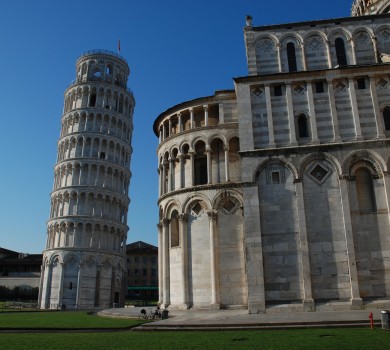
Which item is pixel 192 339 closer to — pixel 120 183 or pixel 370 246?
pixel 370 246

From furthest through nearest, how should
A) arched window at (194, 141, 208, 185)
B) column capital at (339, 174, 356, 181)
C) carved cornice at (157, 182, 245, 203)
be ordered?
arched window at (194, 141, 208, 185) → carved cornice at (157, 182, 245, 203) → column capital at (339, 174, 356, 181)

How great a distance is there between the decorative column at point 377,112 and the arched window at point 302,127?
13.3ft

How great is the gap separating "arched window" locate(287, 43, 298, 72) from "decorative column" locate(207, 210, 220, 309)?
37.2 ft

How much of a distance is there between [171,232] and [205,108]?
10.00m

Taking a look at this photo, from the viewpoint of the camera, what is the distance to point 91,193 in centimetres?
6338

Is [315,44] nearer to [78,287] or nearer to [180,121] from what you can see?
[180,121]

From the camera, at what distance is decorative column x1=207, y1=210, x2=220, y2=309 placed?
1078 inches

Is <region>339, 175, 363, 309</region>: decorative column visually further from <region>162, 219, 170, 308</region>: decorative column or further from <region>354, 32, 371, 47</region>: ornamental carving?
<region>162, 219, 170, 308</region>: decorative column

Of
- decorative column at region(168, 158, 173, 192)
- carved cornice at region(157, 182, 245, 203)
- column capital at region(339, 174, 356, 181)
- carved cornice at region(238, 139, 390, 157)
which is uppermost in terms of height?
decorative column at region(168, 158, 173, 192)

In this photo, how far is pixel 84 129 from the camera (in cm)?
6725

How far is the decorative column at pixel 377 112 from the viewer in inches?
947

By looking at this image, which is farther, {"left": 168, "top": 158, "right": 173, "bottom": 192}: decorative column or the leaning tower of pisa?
the leaning tower of pisa

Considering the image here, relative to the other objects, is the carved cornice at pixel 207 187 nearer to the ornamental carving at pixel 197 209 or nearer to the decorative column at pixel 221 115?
the ornamental carving at pixel 197 209

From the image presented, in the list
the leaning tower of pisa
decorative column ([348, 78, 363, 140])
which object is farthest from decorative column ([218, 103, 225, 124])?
the leaning tower of pisa
